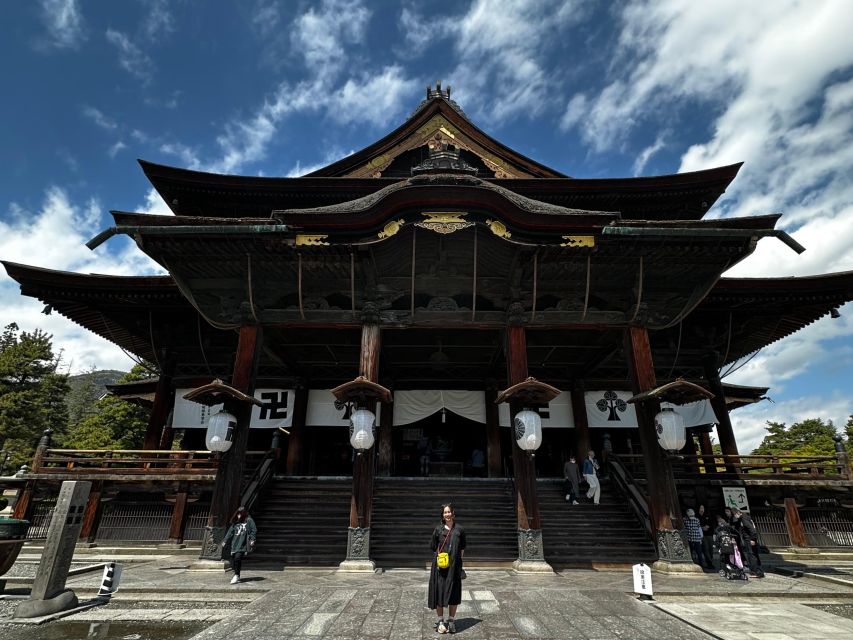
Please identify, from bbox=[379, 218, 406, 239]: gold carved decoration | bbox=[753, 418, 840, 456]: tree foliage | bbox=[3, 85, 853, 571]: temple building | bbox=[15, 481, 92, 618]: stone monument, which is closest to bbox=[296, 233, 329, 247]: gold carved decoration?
bbox=[3, 85, 853, 571]: temple building

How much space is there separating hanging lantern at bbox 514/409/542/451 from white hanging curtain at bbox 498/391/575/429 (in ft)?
27.6

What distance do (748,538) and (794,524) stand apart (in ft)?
17.2

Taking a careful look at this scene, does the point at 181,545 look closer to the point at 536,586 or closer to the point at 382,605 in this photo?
the point at 382,605

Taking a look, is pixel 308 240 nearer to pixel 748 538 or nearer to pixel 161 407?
pixel 161 407

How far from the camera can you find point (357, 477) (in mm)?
10039

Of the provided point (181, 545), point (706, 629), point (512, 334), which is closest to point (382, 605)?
point (706, 629)

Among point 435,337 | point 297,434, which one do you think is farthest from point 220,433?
point 435,337

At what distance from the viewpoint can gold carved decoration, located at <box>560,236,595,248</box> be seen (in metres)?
10.5

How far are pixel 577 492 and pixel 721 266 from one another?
7.48 m

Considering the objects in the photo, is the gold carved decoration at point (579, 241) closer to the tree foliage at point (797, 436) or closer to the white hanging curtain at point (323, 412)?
the white hanging curtain at point (323, 412)

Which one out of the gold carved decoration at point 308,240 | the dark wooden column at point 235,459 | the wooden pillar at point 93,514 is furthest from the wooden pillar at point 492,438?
the wooden pillar at point 93,514

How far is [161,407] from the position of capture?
52.9 feet

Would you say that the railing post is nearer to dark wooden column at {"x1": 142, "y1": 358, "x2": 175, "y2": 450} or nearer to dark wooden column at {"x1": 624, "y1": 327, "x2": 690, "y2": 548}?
dark wooden column at {"x1": 624, "y1": 327, "x2": 690, "y2": 548}

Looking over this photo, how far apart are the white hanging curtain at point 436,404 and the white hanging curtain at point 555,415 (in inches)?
34.3
